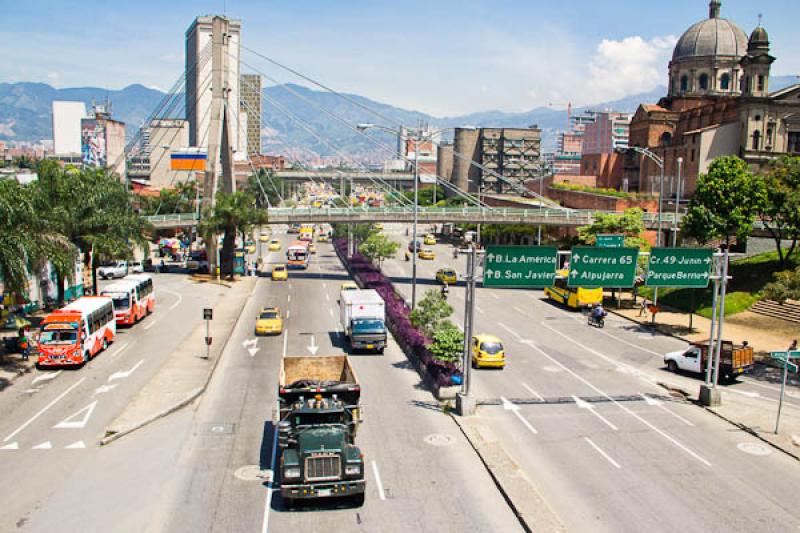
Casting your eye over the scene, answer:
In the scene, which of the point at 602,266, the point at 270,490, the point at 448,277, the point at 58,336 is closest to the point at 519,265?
the point at 602,266

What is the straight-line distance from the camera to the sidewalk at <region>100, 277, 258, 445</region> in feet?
85.0

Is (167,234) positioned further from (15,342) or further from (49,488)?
(49,488)

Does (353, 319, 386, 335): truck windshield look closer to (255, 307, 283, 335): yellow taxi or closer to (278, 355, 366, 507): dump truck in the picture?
(255, 307, 283, 335): yellow taxi

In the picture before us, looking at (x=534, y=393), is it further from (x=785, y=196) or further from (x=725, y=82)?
(x=725, y=82)

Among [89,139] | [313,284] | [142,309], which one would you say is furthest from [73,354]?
[89,139]

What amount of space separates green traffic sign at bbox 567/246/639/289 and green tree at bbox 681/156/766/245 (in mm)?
22789

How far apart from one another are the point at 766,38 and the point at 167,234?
87141 millimetres

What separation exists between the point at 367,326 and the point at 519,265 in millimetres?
10539

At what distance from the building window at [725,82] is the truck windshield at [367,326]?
87.2m

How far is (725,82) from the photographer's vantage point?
106125 mm

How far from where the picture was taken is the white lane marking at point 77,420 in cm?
2591

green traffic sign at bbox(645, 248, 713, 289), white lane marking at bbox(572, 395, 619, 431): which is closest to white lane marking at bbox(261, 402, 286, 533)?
white lane marking at bbox(572, 395, 619, 431)

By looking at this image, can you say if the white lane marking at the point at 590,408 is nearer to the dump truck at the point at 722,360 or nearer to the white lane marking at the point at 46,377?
the dump truck at the point at 722,360

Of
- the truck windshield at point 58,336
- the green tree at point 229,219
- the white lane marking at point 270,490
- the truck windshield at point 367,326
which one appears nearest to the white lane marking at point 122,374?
the truck windshield at point 58,336
